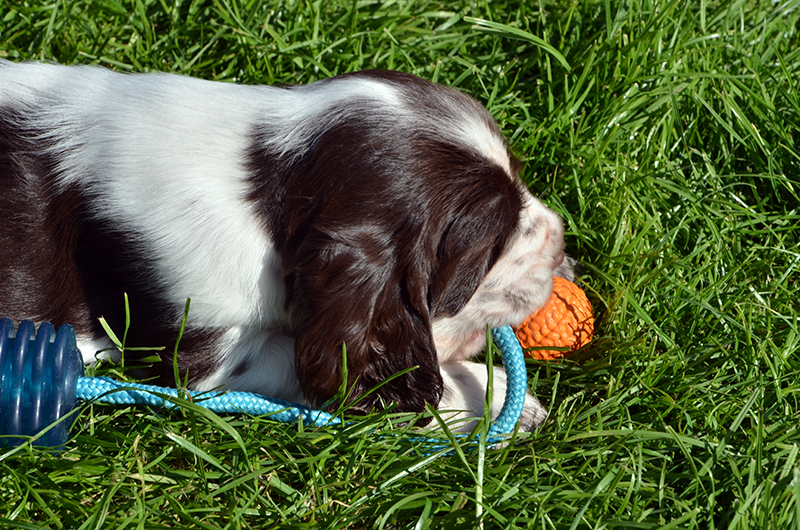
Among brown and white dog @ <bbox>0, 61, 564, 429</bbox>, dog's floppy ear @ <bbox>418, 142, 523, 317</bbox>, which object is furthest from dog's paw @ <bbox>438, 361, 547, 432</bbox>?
dog's floppy ear @ <bbox>418, 142, 523, 317</bbox>

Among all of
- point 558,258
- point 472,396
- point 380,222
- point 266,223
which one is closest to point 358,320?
point 380,222

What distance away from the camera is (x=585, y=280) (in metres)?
3.83

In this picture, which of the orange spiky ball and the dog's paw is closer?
the dog's paw

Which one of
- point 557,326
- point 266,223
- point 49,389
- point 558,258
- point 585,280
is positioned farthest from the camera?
point 585,280

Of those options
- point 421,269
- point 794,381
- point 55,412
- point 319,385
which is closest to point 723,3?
point 794,381

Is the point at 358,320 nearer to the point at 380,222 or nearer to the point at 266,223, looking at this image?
the point at 380,222

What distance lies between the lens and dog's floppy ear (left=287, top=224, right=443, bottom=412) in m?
2.78

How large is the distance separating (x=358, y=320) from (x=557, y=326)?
97cm

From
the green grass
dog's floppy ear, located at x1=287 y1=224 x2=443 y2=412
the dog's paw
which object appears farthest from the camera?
the dog's paw

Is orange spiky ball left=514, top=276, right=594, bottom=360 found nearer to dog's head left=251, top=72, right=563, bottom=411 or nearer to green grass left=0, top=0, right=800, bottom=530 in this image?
green grass left=0, top=0, right=800, bottom=530

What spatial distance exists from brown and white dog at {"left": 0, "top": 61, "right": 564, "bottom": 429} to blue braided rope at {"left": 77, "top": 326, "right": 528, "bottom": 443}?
0.09 meters

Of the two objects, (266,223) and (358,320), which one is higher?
(266,223)

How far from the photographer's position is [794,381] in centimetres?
318

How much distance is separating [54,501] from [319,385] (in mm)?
902
